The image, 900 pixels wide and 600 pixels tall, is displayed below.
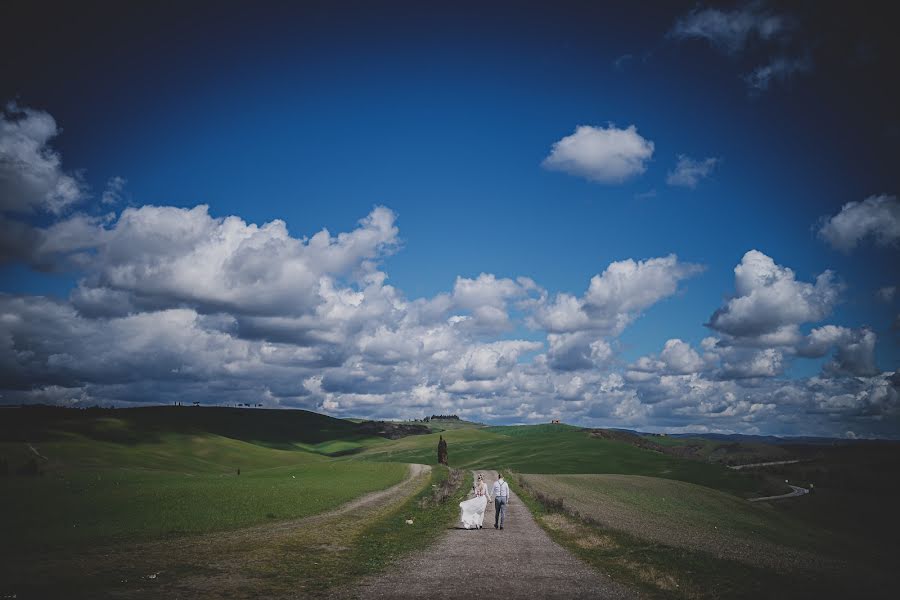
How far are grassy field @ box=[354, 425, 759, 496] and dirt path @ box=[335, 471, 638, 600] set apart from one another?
78416mm

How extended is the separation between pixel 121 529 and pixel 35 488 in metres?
18.7

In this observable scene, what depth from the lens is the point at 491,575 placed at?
17156 millimetres

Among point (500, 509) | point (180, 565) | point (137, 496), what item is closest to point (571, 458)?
point (500, 509)

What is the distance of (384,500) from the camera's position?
137 ft

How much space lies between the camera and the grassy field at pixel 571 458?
95625mm

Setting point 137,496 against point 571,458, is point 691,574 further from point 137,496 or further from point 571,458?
point 571,458

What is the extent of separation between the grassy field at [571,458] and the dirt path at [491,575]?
3087 inches

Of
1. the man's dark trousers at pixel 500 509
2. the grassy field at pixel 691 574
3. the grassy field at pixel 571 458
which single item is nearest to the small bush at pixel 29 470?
the man's dark trousers at pixel 500 509

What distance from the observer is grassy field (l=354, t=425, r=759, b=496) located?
9562 cm

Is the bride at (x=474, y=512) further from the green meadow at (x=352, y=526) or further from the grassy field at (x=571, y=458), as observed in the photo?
the grassy field at (x=571, y=458)

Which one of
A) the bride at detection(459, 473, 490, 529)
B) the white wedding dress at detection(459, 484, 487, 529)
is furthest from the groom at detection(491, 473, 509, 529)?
the white wedding dress at detection(459, 484, 487, 529)

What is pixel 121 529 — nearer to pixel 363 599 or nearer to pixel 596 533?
pixel 363 599

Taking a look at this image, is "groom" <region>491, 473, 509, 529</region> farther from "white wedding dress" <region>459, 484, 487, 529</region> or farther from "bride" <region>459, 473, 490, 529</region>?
"white wedding dress" <region>459, 484, 487, 529</region>

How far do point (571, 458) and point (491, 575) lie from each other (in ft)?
332
